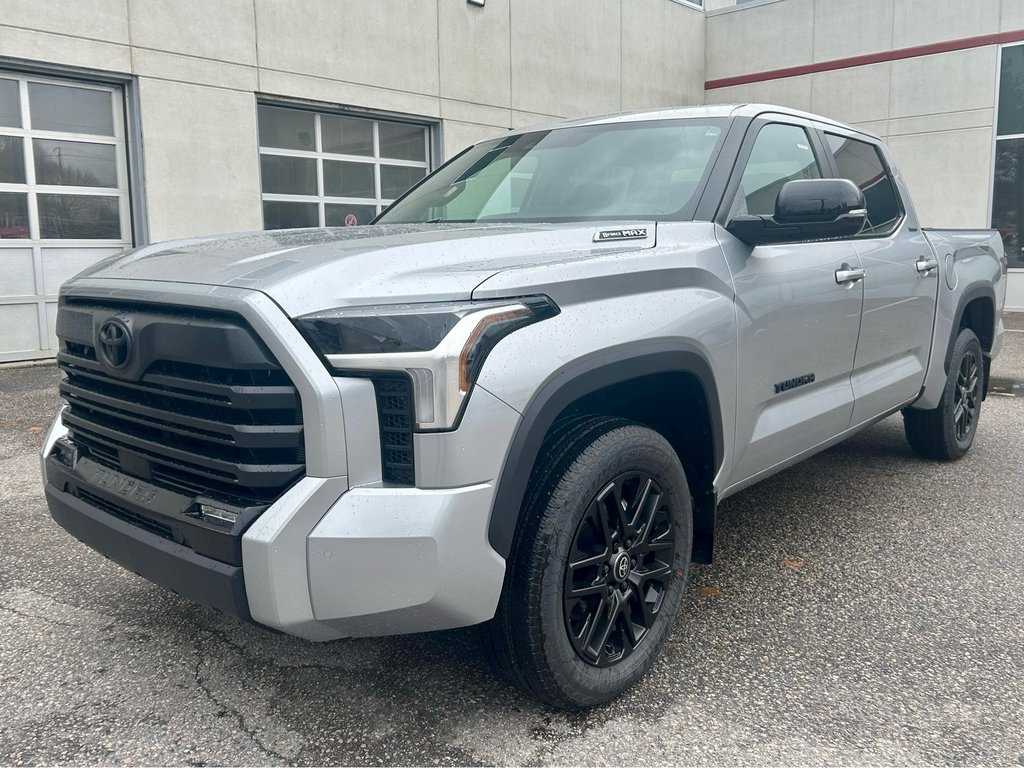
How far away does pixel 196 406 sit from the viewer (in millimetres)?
2104

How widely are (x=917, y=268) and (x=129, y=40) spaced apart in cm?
818

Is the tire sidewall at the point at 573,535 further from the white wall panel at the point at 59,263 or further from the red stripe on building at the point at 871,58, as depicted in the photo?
the red stripe on building at the point at 871,58

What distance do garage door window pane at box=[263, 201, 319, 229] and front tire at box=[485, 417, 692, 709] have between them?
868 centimetres

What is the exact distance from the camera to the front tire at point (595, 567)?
2.20 m

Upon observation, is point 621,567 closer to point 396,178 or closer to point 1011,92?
point 396,178

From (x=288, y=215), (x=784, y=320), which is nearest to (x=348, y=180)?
(x=288, y=215)

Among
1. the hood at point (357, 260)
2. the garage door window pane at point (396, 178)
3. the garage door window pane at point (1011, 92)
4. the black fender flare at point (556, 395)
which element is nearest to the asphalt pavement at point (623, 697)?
the black fender flare at point (556, 395)

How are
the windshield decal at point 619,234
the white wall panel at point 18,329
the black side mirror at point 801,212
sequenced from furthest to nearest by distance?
the white wall panel at point 18,329 → the black side mirror at point 801,212 → the windshield decal at point 619,234

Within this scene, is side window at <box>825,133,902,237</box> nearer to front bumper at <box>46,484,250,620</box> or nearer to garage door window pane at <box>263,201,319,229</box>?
front bumper at <box>46,484,250,620</box>

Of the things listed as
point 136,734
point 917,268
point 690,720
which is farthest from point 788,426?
point 136,734

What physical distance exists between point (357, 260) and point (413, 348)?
12.3 inches

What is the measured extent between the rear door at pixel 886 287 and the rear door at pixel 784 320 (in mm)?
159

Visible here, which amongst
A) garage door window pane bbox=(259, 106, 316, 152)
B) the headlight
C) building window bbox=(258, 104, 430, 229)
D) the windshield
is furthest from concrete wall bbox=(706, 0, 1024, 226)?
the headlight

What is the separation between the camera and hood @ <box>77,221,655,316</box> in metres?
2.02
